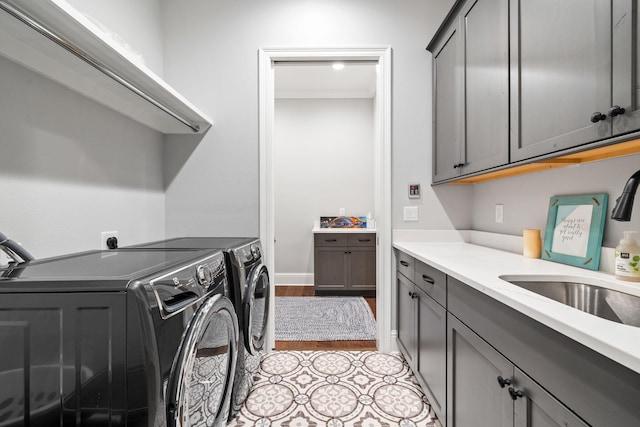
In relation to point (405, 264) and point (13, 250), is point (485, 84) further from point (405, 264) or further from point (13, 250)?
point (13, 250)

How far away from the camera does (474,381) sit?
3.71ft

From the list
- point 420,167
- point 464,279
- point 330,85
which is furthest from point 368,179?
point 464,279

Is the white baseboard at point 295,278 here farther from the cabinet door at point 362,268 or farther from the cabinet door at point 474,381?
the cabinet door at point 474,381

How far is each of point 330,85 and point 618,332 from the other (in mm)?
4083

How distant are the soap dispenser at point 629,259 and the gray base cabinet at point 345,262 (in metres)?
2.82

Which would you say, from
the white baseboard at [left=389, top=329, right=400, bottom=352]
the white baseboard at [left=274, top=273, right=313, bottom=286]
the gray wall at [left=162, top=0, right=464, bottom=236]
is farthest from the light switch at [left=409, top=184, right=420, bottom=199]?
the white baseboard at [left=274, top=273, right=313, bottom=286]

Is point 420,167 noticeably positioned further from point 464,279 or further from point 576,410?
point 576,410

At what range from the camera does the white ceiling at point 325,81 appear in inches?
148

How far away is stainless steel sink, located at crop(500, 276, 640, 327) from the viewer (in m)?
0.99

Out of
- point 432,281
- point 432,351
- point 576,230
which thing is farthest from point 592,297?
point 432,351

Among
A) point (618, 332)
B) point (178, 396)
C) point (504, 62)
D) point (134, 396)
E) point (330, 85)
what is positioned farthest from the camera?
point (330, 85)

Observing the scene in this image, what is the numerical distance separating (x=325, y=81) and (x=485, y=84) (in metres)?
2.80

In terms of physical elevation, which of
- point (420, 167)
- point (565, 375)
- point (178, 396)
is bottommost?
point (178, 396)

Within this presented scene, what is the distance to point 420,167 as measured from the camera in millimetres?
2354
